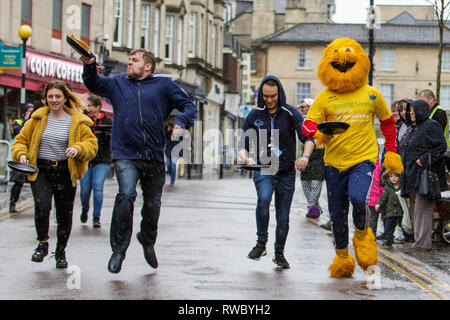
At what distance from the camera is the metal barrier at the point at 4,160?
19.3 metres

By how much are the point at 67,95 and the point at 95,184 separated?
3.62 m

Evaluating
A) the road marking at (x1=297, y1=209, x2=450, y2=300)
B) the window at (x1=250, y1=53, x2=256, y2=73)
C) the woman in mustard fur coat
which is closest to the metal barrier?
the road marking at (x1=297, y1=209, x2=450, y2=300)

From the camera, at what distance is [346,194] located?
8.07 m

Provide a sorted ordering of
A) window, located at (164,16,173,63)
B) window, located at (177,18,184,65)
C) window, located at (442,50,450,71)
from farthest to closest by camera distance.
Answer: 1. window, located at (442,50,450,71)
2. window, located at (177,18,184,65)
3. window, located at (164,16,173,63)

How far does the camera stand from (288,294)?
22.3 ft

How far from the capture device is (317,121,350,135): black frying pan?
7.49m

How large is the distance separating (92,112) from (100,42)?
2507 cm

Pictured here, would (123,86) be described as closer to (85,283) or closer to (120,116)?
(120,116)

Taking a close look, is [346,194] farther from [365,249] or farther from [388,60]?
[388,60]

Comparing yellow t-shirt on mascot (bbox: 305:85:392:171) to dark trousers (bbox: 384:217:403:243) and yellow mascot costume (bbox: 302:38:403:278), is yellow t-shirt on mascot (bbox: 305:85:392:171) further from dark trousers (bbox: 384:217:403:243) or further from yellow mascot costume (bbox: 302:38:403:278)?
dark trousers (bbox: 384:217:403:243)

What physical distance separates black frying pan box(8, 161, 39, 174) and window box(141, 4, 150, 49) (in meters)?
35.5

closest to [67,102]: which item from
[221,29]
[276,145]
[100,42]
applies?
[276,145]

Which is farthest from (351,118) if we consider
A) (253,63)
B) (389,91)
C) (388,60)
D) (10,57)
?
(253,63)

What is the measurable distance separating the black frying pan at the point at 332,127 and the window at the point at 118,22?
32.7 meters
